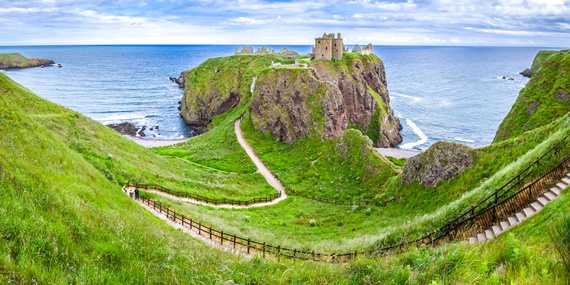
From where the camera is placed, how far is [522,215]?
1698 cm

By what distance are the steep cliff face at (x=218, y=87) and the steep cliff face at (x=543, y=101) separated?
75.4m

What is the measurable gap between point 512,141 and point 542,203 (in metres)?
19.8

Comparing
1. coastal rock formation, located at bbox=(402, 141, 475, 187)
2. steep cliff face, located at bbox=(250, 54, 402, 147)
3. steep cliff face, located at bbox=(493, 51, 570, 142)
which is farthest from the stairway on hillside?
steep cliff face, located at bbox=(250, 54, 402, 147)

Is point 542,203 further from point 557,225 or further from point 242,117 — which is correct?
point 242,117

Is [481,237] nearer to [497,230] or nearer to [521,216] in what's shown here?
[497,230]

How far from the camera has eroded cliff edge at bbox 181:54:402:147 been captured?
83.3 m

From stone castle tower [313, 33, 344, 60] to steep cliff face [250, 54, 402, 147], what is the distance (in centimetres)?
266

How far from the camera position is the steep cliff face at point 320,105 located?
82.2 metres

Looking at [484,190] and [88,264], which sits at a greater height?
[88,264]

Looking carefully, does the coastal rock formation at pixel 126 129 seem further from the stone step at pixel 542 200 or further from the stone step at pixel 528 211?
the stone step at pixel 542 200

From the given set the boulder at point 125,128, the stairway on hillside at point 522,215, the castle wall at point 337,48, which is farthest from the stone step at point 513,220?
the boulder at point 125,128

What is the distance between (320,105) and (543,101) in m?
40.7

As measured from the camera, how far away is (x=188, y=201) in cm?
4081

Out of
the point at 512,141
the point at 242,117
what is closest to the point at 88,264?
the point at 512,141
